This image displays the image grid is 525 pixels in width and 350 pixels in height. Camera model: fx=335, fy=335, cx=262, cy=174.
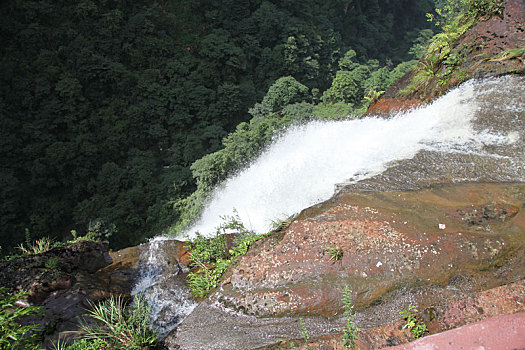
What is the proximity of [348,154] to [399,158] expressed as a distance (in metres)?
1.35

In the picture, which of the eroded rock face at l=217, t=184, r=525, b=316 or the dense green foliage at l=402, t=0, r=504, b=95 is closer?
the eroded rock face at l=217, t=184, r=525, b=316

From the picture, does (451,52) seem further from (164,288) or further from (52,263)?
(52,263)

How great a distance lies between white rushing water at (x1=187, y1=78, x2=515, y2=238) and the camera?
5.19m

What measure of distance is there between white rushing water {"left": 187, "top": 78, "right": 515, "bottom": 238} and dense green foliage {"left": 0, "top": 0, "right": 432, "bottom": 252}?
6.32 metres

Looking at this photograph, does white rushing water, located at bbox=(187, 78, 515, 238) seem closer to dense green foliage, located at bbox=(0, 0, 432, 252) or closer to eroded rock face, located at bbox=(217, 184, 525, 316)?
eroded rock face, located at bbox=(217, 184, 525, 316)

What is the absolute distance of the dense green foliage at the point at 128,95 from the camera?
1446cm

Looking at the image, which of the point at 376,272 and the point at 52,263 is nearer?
the point at 376,272

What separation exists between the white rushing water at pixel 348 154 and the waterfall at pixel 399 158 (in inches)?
0.5

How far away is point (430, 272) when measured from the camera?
9.92 feet

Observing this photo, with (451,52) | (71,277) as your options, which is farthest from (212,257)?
(451,52)

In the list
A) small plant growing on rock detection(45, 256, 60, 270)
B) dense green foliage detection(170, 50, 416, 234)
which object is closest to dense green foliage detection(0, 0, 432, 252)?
dense green foliage detection(170, 50, 416, 234)

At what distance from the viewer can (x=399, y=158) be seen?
16.9 feet

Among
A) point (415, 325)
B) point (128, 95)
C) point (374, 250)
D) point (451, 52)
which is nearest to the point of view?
point (415, 325)

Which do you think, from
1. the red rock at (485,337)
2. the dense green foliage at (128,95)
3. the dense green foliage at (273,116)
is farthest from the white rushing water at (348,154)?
the dense green foliage at (128,95)
